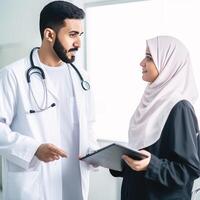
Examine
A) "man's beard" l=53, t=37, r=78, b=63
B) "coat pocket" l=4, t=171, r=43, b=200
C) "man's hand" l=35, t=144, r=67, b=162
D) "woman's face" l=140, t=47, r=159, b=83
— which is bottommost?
"coat pocket" l=4, t=171, r=43, b=200

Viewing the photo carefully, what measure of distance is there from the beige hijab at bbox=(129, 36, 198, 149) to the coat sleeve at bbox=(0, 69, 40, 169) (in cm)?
49

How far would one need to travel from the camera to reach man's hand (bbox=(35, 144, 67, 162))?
4.09 ft

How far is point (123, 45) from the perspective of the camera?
248 cm

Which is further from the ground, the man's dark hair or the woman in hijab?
the man's dark hair

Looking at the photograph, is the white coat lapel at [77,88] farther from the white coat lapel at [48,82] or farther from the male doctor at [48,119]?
the white coat lapel at [48,82]

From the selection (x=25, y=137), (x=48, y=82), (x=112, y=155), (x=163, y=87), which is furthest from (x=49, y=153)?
(x=163, y=87)

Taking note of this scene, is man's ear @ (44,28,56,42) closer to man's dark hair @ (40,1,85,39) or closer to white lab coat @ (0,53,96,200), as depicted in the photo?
man's dark hair @ (40,1,85,39)

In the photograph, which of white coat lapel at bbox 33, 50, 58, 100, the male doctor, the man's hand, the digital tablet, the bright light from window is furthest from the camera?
the bright light from window

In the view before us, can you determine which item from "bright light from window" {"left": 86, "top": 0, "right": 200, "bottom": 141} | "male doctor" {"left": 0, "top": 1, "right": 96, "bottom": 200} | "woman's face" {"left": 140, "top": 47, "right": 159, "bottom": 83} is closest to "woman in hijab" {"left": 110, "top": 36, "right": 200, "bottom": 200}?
"woman's face" {"left": 140, "top": 47, "right": 159, "bottom": 83}

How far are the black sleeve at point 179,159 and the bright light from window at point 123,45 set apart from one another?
0.97 metres

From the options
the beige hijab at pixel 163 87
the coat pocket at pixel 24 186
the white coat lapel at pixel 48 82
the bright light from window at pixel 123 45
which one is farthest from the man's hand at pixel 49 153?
the bright light from window at pixel 123 45

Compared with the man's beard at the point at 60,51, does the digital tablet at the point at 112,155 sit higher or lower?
lower

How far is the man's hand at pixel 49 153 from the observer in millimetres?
1248

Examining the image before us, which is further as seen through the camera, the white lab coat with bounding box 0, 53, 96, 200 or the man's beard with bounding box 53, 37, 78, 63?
the man's beard with bounding box 53, 37, 78, 63
